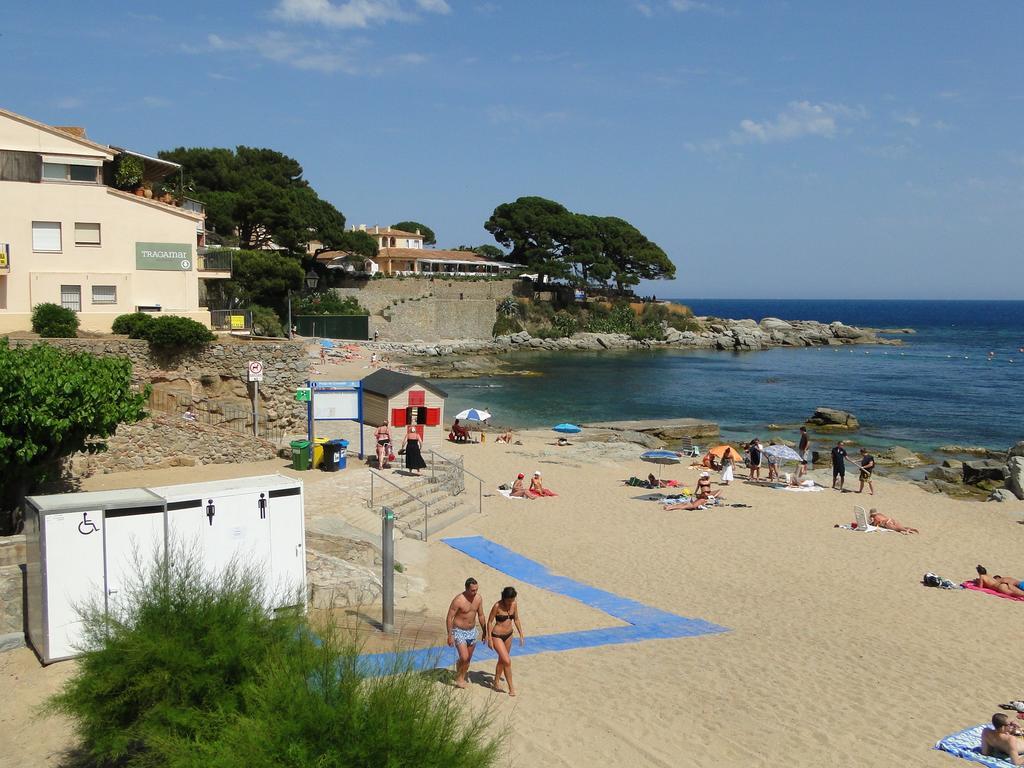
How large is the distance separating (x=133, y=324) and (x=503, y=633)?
15841 millimetres

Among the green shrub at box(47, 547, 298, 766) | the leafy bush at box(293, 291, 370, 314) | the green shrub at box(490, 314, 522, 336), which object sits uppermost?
the leafy bush at box(293, 291, 370, 314)

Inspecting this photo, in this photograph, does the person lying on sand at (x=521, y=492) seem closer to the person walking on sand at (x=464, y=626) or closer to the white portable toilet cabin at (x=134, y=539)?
the white portable toilet cabin at (x=134, y=539)

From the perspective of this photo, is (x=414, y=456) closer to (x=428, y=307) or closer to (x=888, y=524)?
(x=888, y=524)

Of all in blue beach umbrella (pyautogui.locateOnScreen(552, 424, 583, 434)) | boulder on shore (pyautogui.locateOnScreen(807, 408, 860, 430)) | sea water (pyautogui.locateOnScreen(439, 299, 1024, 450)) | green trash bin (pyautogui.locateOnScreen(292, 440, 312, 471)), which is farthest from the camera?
sea water (pyautogui.locateOnScreen(439, 299, 1024, 450))

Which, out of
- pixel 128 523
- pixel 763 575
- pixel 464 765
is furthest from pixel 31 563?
pixel 763 575

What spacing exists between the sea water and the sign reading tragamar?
1676 centimetres

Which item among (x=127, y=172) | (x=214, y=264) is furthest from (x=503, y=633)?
(x=214, y=264)

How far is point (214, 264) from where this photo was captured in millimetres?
28000

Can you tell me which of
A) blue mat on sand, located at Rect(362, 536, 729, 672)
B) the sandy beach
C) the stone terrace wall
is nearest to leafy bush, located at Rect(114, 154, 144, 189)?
the stone terrace wall

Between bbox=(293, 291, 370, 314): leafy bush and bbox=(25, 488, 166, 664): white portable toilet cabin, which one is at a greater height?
bbox=(293, 291, 370, 314): leafy bush

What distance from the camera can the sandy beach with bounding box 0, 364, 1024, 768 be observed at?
8336 mm

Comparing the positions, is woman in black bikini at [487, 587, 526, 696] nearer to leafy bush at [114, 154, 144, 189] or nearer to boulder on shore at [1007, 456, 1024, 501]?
leafy bush at [114, 154, 144, 189]

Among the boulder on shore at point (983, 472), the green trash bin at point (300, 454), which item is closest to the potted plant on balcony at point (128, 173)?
the green trash bin at point (300, 454)

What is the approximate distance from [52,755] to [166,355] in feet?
49.5
